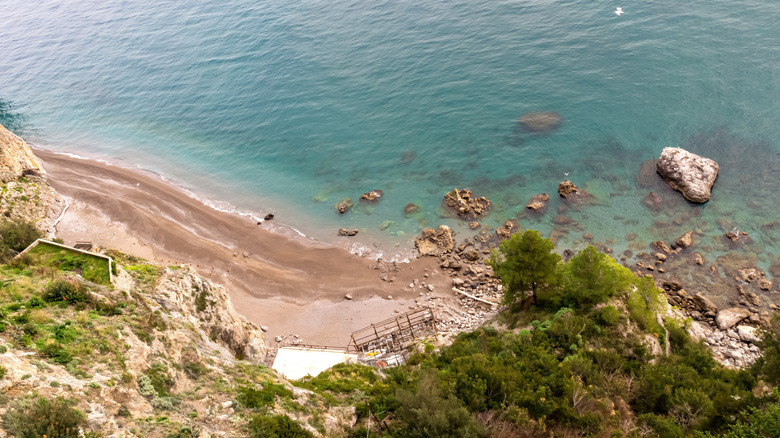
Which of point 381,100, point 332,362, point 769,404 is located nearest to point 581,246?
point 769,404

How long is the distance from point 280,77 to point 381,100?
87.2 feet

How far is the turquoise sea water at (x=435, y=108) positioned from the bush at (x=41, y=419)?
38863mm

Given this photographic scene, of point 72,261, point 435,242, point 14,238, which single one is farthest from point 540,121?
point 14,238

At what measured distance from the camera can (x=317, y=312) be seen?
48.0 m

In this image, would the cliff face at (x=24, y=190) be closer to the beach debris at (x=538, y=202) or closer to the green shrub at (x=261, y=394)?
the green shrub at (x=261, y=394)

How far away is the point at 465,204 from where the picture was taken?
188 feet

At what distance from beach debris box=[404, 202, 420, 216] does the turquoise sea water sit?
766 millimetres

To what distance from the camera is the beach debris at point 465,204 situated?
56388 mm

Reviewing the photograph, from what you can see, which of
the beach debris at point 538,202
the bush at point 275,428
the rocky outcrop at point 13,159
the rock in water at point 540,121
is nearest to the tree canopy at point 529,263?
the beach debris at point 538,202

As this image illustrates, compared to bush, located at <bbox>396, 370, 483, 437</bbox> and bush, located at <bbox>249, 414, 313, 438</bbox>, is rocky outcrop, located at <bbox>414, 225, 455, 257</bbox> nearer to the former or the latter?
bush, located at <bbox>396, 370, 483, 437</bbox>

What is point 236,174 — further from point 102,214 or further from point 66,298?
point 66,298

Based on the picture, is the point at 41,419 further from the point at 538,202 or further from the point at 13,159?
the point at 13,159

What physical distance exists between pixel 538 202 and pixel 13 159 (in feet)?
251

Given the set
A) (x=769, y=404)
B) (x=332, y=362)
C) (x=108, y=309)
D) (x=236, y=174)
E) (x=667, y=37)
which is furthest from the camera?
(x=667, y=37)
